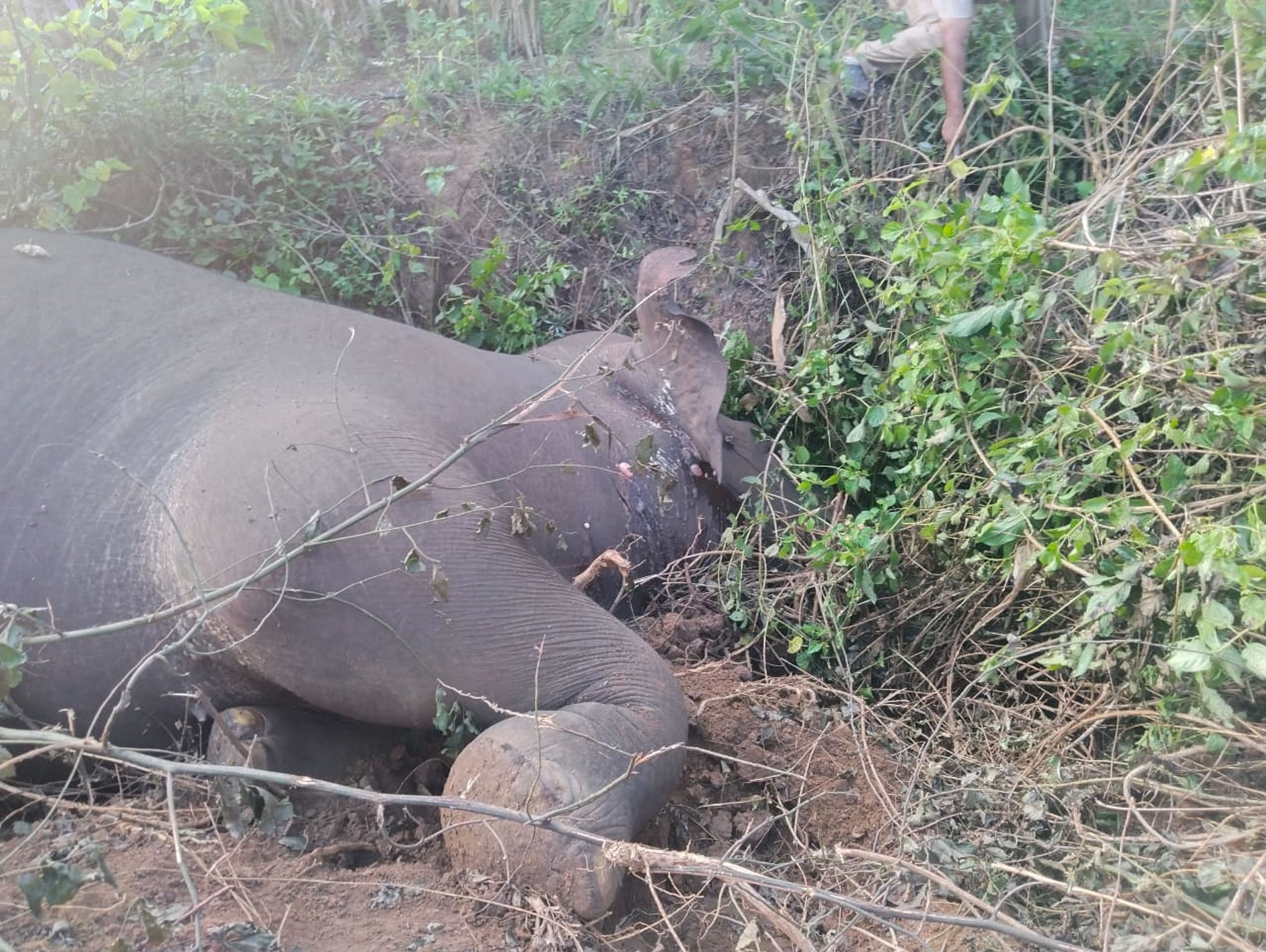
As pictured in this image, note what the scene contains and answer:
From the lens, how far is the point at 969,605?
9.96ft

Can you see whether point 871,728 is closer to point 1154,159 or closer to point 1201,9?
point 1154,159

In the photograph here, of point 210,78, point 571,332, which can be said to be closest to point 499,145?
point 571,332

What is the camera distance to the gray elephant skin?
7.84ft

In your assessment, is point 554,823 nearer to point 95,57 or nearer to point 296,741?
point 296,741

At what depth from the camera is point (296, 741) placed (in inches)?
102

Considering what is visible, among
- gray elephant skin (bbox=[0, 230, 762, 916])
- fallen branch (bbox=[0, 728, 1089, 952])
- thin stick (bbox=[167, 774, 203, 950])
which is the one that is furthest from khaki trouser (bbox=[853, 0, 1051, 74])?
thin stick (bbox=[167, 774, 203, 950])

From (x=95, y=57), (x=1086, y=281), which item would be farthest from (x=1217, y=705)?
(x=95, y=57)

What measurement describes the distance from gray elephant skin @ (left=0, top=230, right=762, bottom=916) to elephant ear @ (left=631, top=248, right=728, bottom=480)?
0.36 m

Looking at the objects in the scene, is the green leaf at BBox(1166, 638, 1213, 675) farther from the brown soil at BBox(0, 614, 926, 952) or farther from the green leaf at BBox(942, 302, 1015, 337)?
the green leaf at BBox(942, 302, 1015, 337)

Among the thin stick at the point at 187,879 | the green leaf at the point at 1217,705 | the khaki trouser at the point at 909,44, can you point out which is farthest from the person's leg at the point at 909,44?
the thin stick at the point at 187,879

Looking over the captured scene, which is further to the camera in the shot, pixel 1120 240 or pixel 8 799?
pixel 1120 240

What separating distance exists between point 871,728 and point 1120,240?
137cm

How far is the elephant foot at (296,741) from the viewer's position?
2516 millimetres

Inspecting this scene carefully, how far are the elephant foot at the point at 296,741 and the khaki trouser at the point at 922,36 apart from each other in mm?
2966
